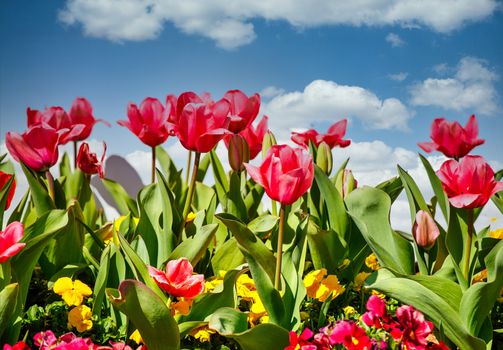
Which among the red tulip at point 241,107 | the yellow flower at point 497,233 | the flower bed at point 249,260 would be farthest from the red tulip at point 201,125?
the yellow flower at point 497,233

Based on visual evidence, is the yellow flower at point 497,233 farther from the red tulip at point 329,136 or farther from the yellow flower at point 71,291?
the yellow flower at point 71,291

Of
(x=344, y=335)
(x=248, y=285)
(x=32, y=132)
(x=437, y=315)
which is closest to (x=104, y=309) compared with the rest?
(x=248, y=285)

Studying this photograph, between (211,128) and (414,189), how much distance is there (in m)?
0.84

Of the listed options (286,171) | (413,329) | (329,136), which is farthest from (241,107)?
(413,329)

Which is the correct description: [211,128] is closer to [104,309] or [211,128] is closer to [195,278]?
[195,278]

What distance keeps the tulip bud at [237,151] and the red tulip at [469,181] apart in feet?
3.14

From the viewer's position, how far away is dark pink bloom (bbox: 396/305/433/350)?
5.33ft

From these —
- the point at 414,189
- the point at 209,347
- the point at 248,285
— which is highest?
the point at 414,189

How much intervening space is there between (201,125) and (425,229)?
88 centimetres

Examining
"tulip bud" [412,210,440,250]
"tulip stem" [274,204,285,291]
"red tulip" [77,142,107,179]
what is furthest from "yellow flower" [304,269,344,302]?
"red tulip" [77,142,107,179]

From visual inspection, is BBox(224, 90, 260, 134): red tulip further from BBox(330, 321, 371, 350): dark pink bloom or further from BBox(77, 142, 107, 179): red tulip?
BBox(330, 321, 371, 350): dark pink bloom

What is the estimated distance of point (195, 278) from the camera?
173cm

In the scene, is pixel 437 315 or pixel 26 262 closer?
pixel 437 315

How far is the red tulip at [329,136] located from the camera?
9.91 feet
